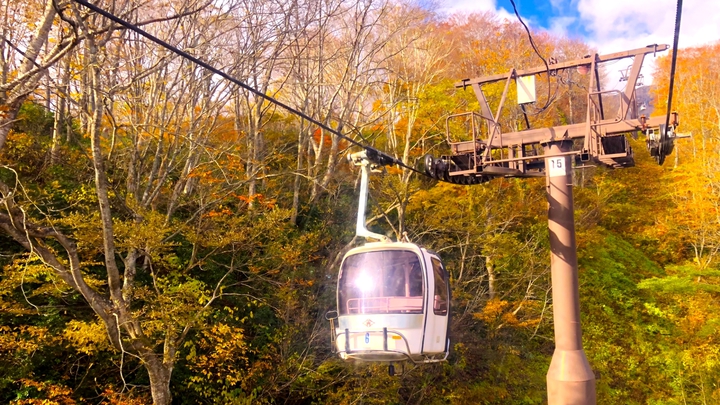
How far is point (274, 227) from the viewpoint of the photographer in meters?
11.1

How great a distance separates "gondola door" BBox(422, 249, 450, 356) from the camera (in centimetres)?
634

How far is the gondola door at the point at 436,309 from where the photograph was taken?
6.34 m

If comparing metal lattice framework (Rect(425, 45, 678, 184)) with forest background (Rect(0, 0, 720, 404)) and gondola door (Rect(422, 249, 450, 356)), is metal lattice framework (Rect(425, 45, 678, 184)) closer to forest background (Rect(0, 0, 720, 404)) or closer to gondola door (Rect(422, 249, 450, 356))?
gondola door (Rect(422, 249, 450, 356))

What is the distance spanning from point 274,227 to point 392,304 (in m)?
5.32

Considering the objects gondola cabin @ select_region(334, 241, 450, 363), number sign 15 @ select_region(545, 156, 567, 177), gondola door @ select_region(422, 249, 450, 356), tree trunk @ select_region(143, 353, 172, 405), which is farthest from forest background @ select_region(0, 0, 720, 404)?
number sign 15 @ select_region(545, 156, 567, 177)

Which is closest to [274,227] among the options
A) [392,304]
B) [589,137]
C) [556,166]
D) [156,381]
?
[156,381]

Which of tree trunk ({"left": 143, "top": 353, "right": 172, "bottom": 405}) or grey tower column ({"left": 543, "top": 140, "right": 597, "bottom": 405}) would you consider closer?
grey tower column ({"left": 543, "top": 140, "right": 597, "bottom": 405})

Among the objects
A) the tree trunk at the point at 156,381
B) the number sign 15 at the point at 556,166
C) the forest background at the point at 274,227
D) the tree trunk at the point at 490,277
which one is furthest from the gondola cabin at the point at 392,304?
the tree trunk at the point at 490,277

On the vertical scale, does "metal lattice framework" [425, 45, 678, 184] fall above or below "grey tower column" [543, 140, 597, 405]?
above

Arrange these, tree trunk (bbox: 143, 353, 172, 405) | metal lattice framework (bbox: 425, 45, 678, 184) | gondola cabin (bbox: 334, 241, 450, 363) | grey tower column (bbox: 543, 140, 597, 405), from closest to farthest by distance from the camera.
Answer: grey tower column (bbox: 543, 140, 597, 405), metal lattice framework (bbox: 425, 45, 678, 184), gondola cabin (bbox: 334, 241, 450, 363), tree trunk (bbox: 143, 353, 172, 405)

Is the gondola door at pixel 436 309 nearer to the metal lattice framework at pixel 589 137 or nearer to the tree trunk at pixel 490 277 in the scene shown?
the metal lattice framework at pixel 589 137

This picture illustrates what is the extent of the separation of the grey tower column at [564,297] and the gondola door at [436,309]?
1.41 m

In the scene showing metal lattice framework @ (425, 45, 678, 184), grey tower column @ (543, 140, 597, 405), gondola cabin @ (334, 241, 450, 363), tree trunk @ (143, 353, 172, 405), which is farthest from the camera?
tree trunk @ (143, 353, 172, 405)

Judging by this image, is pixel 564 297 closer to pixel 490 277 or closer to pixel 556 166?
pixel 556 166
